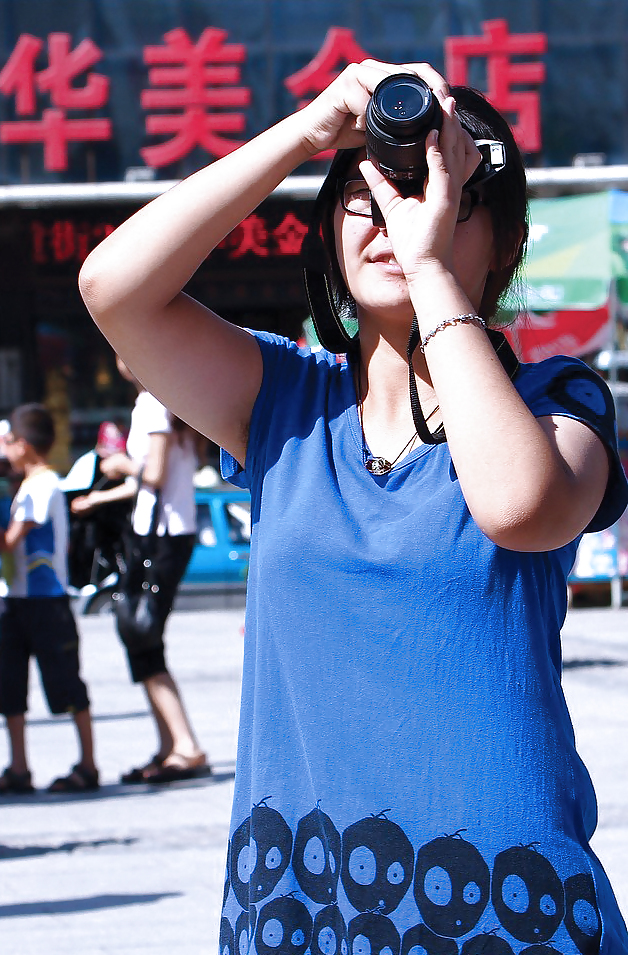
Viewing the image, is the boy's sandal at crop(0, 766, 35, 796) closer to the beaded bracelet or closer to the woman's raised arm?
the woman's raised arm

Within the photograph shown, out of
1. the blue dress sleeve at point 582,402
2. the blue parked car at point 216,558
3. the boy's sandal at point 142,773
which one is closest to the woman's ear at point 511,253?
the blue dress sleeve at point 582,402

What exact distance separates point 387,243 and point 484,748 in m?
0.59

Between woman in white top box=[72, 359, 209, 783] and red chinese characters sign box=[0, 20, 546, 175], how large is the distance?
849cm

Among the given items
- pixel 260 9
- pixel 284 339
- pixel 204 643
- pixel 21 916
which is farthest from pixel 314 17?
pixel 284 339

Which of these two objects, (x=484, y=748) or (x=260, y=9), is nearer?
(x=484, y=748)

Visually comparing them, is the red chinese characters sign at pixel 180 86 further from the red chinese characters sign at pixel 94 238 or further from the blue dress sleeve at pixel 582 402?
the blue dress sleeve at pixel 582 402

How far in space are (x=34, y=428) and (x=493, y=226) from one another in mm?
5256

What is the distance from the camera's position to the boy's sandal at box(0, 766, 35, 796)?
614 cm

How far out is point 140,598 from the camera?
636 centimetres

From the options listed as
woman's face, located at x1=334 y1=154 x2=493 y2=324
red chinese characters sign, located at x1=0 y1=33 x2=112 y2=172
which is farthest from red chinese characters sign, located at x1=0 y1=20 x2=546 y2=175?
woman's face, located at x1=334 y1=154 x2=493 y2=324

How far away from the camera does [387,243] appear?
5.58 feet

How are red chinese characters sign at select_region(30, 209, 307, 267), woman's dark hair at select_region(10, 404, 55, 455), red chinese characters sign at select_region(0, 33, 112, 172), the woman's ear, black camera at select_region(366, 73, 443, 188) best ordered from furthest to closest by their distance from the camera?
red chinese characters sign at select_region(30, 209, 307, 267), red chinese characters sign at select_region(0, 33, 112, 172), woman's dark hair at select_region(10, 404, 55, 455), the woman's ear, black camera at select_region(366, 73, 443, 188)

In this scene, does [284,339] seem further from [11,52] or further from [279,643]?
[11,52]

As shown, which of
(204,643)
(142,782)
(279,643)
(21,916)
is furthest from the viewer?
(204,643)
